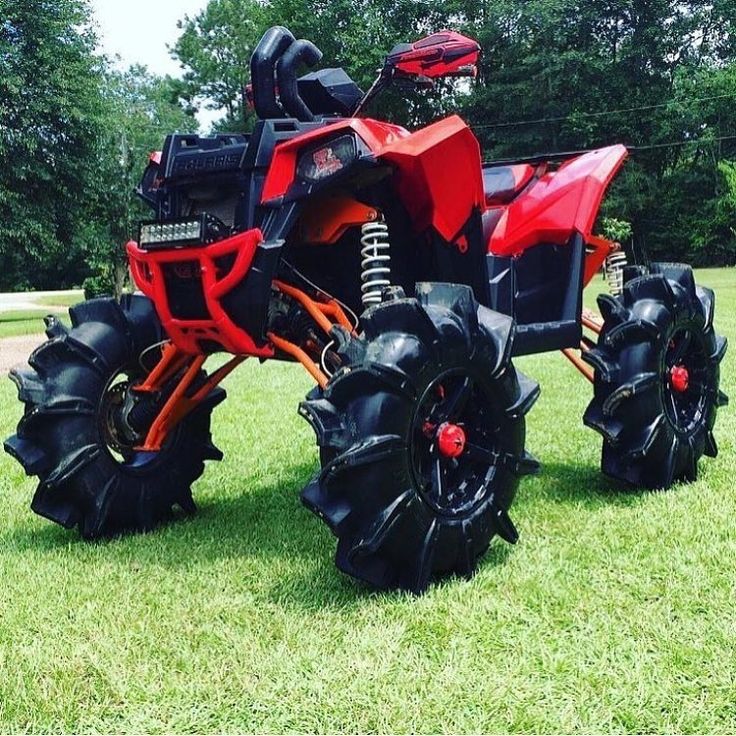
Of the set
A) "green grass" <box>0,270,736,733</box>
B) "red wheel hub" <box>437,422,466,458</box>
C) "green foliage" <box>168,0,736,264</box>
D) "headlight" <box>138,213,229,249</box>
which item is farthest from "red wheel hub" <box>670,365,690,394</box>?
"green foliage" <box>168,0,736,264</box>

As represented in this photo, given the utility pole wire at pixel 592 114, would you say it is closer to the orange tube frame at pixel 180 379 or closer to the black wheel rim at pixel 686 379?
the black wheel rim at pixel 686 379

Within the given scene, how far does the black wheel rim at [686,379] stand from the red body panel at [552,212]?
2.58 ft

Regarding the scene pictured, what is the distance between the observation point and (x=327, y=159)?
339cm

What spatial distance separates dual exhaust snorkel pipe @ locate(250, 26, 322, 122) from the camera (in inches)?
147

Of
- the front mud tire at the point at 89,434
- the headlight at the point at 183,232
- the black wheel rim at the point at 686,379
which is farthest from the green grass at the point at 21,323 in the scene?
the black wheel rim at the point at 686,379

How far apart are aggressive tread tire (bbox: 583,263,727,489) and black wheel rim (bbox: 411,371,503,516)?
3.47 feet

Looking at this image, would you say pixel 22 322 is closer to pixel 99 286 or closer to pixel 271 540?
pixel 99 286

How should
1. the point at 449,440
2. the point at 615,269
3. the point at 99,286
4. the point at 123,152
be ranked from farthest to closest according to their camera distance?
the point at 123,152 → the point at 99,286 → the point at 615,269 → the point at 449,440

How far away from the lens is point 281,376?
32.6ft

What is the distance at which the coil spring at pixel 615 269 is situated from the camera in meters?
5.29

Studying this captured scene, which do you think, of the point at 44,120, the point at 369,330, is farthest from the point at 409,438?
the point at 44,120

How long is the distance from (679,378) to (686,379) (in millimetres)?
102

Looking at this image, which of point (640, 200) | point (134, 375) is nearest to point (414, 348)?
point (134, 375)

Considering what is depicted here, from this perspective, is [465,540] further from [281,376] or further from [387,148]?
[281,376]
